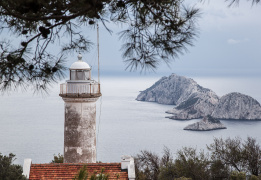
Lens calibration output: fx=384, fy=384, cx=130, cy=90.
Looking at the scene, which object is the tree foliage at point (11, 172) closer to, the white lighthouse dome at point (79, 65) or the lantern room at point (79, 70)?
the lantern room at point (79, 70)

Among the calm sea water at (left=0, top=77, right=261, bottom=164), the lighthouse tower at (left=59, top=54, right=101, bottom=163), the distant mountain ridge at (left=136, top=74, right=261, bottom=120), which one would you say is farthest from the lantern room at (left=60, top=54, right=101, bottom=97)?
the distant mountain ridge at (left=136, top=74, right=261, bottom=120)

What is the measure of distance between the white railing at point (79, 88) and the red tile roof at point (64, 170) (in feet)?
7.29

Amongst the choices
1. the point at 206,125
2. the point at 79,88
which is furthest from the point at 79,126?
the point at 206,125

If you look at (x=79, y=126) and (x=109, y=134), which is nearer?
(x=79, y=126)

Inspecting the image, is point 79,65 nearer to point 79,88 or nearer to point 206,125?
point 79,88

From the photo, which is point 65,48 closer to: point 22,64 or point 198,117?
point 22,64

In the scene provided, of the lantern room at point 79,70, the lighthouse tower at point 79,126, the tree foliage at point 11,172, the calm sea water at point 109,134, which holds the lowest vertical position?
the calm sea water at point 109,134

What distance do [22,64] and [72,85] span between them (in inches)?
260

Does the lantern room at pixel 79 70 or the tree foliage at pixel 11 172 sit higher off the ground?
the lantern room at pixel 79 70

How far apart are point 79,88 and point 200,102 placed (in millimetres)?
79767

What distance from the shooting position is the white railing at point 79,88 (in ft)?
37.6

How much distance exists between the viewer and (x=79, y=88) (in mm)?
11555

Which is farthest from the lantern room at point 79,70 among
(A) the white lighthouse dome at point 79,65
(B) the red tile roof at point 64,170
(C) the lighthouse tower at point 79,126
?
(B) the red tile roof at point 64,170

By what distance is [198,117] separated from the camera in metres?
84.3
